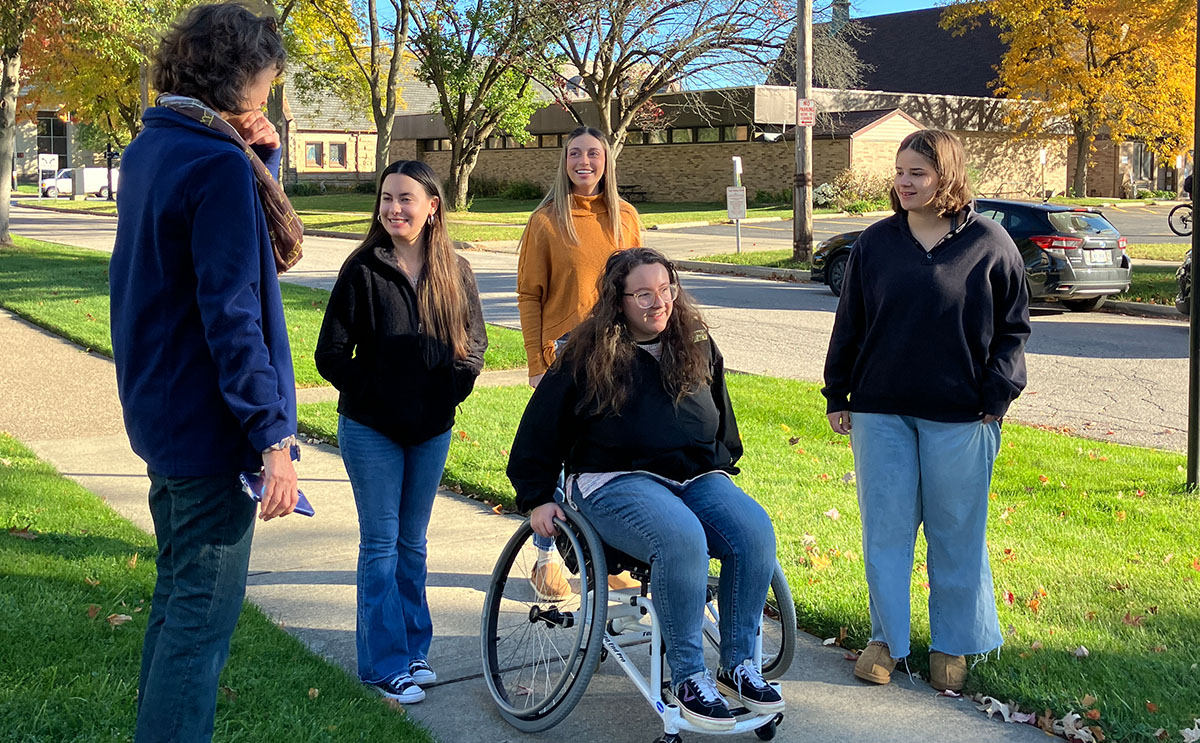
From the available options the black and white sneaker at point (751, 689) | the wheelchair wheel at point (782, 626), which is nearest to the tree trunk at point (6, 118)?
the wheelchair wheel at point (782, 626)

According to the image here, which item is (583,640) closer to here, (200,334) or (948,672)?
(948,672)

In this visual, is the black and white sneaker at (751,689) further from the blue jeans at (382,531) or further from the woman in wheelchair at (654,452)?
the blue jeans at (382,531)

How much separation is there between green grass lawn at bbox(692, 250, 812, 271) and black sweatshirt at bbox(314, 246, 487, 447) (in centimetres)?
1773

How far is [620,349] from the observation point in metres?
3.90

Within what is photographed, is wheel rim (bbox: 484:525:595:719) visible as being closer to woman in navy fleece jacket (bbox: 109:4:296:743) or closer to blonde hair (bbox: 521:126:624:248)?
woman in navy fleece jacket (bbox: 109:4:296:743)

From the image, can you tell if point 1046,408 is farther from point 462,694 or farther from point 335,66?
point 335,66

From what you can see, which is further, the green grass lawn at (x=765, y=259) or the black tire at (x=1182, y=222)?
the black tire at (x=1182, y=222)

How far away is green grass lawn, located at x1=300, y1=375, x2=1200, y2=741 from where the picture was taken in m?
4.03

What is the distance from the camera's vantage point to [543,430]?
3.88m

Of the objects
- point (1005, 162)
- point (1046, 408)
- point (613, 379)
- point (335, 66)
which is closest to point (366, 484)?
point (613, 379)

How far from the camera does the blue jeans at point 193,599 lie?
2.82 meters

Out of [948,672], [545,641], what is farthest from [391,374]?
[948,672]

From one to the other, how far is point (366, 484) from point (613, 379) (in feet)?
3.12

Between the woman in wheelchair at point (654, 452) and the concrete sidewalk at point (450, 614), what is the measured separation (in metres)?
0.45
